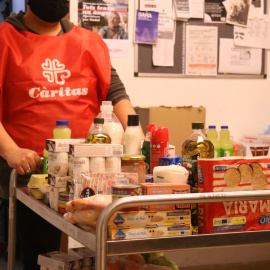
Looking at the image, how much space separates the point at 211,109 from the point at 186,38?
574 mm

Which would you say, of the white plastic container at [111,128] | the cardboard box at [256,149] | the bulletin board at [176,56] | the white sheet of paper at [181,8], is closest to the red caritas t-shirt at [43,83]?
the white plastic container at [111,128]

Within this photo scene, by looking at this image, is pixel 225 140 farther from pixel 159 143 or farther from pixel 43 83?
pixel 159 143

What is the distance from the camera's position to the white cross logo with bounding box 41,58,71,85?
2.39m

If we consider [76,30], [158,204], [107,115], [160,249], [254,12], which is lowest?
[160,249]

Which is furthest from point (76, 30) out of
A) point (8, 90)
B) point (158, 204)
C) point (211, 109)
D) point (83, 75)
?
point (211, 109)

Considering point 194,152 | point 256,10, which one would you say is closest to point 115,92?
point 194,152

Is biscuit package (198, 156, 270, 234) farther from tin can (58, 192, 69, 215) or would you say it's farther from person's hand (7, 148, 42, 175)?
person's hand (7, 148, 42, 175)

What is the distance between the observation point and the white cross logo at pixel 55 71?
7.84ft

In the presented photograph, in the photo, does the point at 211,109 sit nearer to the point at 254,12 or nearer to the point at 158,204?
the point at 254,12

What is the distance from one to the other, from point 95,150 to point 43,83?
885 millimetres

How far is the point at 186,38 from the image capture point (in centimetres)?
395

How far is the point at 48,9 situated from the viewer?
2361 millimetres

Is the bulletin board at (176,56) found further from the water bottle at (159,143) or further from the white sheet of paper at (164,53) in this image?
the water bottle at (159,143)

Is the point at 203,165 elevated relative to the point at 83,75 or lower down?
lower down
